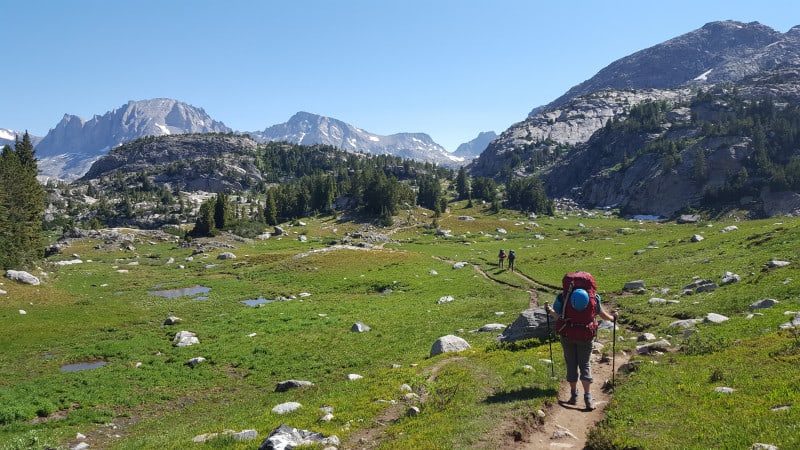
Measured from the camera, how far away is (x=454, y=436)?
11.9 metres

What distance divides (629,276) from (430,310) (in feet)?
68.5

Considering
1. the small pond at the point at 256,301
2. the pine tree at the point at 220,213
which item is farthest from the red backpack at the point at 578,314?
the pine tree at the point at 220,213

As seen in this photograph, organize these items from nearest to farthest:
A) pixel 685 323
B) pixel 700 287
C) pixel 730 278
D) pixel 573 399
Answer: pixel 573 399
pixel 685 323
pixel 730 278
pixel 700 287

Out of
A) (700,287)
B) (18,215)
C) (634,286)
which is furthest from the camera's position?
(18,215)

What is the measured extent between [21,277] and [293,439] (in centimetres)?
5818

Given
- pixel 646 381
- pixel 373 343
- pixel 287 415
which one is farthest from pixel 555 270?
pixel 287 415

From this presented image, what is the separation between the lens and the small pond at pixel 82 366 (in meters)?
27.8

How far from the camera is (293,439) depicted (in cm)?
1284

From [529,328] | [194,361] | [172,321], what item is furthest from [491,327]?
[172,321]

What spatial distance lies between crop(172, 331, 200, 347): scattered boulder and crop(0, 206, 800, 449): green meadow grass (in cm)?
81

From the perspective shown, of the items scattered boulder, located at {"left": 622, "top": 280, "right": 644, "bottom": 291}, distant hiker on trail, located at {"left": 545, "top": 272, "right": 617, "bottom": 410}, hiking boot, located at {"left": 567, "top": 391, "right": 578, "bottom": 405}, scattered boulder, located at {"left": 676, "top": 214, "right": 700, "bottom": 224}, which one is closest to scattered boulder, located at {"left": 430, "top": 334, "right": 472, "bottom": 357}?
hiking boot, located at {"left": 567, "top": 391, "right": 578, "bottom": 405}

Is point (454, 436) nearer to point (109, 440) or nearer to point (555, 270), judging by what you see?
point (109, 440)

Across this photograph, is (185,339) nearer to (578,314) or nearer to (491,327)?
(491,327)

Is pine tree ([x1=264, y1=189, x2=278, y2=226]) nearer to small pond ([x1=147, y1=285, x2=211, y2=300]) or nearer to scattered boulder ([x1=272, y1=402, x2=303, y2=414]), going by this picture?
small pond ([x1=147, y1=285, x2=211, y2=300])
